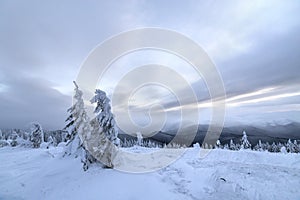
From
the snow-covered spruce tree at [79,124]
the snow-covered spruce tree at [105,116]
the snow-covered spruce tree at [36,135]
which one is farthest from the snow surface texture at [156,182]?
the snow-covered spruce tree at [36,135]

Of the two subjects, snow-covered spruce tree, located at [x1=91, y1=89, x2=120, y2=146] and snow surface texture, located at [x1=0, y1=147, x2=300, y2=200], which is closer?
snow surface texture, located at [x1=0, y1=147, x2=300, y2=200]

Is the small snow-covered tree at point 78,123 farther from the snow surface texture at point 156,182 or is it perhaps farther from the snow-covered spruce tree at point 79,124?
the snow surface texture at point 156,182

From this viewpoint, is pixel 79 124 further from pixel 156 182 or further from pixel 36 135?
pixel 36 135

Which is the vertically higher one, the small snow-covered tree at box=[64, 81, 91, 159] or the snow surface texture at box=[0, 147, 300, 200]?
the small snow-covered tree at box=[64, 81, 91, 159]

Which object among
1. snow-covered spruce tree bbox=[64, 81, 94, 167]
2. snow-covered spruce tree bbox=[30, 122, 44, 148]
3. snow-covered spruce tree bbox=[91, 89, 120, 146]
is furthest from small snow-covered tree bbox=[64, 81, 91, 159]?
snow-covered spruce tree bbox=[30, 122, 44, 148]

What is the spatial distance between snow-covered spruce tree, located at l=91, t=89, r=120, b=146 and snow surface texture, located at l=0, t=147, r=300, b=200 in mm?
3036

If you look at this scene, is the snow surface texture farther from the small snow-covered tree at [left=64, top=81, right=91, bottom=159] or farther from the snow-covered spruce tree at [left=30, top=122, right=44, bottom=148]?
the snow-covered spruce tree at [left=30, top=122, right=44, bottom=148]

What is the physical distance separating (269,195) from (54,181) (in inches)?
672

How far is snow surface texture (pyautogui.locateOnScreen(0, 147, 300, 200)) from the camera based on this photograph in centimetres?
1433

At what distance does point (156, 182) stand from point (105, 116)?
280 inches

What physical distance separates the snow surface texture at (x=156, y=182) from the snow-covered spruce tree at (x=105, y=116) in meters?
3.04

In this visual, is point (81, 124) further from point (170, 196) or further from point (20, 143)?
point (20, 143)

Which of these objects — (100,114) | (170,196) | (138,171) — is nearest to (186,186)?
(170,196)

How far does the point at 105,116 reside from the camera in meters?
18.0
